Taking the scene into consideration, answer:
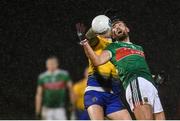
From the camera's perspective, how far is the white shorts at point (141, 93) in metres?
5.47

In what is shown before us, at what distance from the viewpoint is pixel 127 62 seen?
5559 millimetres

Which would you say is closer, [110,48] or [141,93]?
[141,93]

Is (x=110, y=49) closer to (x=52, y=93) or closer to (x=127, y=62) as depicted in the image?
(x=127, y=62)

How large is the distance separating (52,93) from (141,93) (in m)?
2.66

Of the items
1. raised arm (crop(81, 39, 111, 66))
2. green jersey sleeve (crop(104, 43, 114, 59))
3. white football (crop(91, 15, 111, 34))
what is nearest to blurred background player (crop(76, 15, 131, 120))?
white football (crop(91, 15, 111, 34))

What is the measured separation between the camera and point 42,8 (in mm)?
9023

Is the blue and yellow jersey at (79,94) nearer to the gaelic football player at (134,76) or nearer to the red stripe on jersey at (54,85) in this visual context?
the red stripe on jersey at (54,85)

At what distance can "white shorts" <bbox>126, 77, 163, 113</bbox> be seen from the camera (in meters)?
5.47

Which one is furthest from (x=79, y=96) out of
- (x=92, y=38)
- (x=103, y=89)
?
(x=92, y=38)

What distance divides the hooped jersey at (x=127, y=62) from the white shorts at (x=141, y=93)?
0.13ft

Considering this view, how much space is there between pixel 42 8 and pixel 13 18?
356 mm

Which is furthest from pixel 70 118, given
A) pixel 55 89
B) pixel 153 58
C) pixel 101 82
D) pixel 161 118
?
pixel 161 118

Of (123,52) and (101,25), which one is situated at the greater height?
(101,25)

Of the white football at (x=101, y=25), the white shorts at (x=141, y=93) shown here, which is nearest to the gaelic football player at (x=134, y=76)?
the white shorts at (x=141, y=93)
